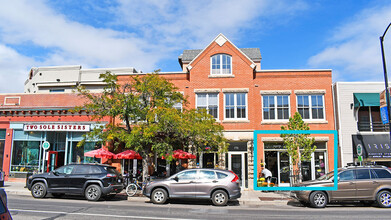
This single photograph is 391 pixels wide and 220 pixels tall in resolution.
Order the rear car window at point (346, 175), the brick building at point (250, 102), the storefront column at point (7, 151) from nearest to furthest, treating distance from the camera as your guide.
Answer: the rear car window at point (346, 175) → the brick building at point (250, 102) → the storefront column at point (7, 151)

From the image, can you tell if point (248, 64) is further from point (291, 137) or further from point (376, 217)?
point (376, 217)

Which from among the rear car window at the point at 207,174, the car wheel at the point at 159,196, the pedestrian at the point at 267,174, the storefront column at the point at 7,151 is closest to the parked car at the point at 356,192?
the rear car window at the point at 207,174

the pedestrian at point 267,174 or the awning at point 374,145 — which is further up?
the awning at point 374,145

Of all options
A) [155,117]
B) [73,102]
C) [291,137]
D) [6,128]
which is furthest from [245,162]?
[6,128]

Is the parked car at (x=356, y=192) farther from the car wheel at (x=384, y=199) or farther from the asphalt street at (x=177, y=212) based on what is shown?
the asphalt street at (x=177, y=212)

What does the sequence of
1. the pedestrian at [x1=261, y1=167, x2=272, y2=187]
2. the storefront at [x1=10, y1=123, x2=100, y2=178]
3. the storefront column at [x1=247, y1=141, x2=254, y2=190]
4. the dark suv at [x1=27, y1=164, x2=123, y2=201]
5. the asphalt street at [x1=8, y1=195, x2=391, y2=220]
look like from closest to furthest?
the asphalt street at [x1=8, y1=195, x2=391, y2=220] < the dark suv at [x1=27, y1=164, x2=123, y2=201] < the pedestrian at [x1=261, y1=167, x2=272, y2=187] < the storefront column at [x1=247, y1=141, x2=254, y2=190] < the storefront at [x1=10, y1=123, x2=100, y2=178]

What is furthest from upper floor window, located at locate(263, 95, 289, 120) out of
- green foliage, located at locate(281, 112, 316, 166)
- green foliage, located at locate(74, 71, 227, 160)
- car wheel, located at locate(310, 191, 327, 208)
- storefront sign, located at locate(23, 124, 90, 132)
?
storefront sign, located at locate(23, 124, 90, 132)

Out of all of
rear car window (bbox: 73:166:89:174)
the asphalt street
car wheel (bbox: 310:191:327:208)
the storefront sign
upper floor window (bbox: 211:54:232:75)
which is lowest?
the asphalt street

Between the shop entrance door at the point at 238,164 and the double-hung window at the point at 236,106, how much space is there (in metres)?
2.58

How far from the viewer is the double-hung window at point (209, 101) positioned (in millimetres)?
21219

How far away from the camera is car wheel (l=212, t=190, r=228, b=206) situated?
43.6 feet

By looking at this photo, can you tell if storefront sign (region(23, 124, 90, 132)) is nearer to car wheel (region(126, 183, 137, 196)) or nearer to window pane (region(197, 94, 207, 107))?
car wheel (region(126, 183, 137, 196))

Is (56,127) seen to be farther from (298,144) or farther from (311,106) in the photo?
(311,106)

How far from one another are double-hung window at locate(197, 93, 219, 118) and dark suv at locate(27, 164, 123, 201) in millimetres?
8392
